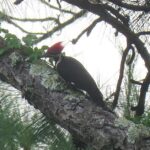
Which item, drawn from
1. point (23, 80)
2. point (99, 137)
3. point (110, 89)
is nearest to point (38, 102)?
point (23, 80)

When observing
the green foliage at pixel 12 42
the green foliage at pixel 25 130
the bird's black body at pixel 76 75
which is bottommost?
the green foliage at pixel 25 130

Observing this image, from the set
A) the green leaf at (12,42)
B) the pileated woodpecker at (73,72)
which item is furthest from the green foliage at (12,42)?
the pileated woodpecker at (73,72)

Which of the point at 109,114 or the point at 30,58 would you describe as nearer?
the point at 109,114

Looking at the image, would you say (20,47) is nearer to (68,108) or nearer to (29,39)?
(29,39)

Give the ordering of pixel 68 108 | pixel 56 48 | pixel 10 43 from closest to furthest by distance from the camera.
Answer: pixel 68 108, pixel 10 43, pixel 56 48

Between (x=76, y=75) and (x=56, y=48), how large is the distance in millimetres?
118

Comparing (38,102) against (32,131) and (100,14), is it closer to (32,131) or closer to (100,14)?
(32,131)

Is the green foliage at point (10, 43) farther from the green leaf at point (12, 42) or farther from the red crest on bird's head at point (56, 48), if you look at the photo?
the red crest on bird's head at point (56, 48)

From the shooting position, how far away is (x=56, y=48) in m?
1.24

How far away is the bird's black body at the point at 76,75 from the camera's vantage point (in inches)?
43.5

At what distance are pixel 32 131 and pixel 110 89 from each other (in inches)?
13.9

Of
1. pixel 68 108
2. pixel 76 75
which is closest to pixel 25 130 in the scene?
pixel 68 108

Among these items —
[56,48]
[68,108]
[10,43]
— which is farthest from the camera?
[56,48]

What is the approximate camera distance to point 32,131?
3.41ft
